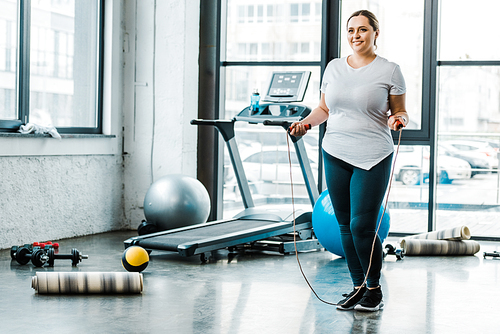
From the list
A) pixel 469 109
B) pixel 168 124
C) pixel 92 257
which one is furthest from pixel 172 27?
pixel 469 109

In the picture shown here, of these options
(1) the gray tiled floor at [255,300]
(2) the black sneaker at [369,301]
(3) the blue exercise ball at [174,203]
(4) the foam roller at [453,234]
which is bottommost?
(1) the gray tiled floor at [255,300]

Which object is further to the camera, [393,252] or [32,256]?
[393,252]

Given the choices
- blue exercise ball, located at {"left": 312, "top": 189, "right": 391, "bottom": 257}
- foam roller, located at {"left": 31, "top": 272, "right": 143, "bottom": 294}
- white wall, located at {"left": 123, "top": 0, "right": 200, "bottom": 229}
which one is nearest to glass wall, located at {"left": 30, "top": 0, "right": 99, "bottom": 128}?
white wall, located at {"left": 123, "top": 0, "right": 200, "bottom": 229}

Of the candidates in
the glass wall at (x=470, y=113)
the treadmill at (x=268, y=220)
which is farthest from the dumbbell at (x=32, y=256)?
the glass wall at (x=470, y=113)

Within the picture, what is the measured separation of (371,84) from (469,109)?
3268 mm

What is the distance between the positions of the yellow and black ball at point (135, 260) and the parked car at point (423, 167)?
114 inches

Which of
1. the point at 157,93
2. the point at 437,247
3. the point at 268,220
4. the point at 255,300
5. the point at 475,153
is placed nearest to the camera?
the point at 255,300

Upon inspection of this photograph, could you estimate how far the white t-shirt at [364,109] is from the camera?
271 cm

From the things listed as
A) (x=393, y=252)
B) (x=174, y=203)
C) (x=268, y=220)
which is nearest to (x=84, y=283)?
(x=174, y=203)

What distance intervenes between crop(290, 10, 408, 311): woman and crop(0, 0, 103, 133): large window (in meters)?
2.82

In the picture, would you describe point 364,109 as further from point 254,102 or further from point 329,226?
point 254,102

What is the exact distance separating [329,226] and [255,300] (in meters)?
1.22

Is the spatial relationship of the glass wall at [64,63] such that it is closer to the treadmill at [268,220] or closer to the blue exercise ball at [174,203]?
the blue exercise ball at [174,203]

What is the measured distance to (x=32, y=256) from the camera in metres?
3.93
